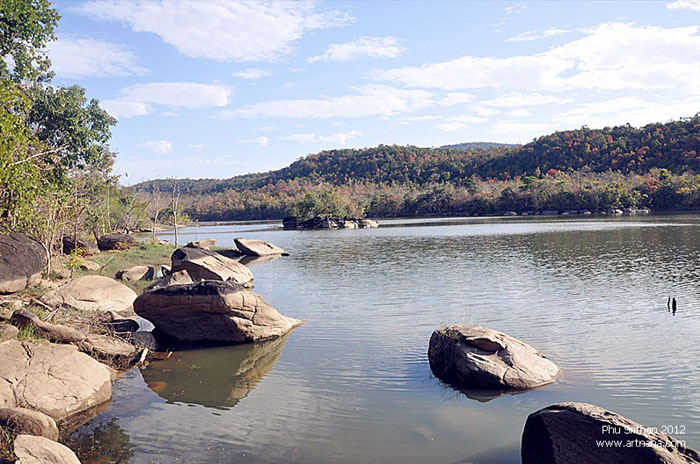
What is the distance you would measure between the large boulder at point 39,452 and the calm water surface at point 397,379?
0.91 m

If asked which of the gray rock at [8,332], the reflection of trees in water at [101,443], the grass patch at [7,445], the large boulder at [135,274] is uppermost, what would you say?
the gray rock at [8,332]

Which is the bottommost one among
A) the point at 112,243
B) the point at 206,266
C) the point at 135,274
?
the point at 135,274

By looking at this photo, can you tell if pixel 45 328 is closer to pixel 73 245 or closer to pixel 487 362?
pixel 487 362

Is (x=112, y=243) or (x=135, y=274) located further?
(x=112, y=243)

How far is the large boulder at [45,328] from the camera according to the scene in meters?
10.7

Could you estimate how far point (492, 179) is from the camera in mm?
119938

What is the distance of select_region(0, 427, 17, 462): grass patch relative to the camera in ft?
20.7

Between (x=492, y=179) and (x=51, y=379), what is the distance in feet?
388

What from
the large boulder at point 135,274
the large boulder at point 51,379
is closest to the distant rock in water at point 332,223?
the large boulder at point 135,274

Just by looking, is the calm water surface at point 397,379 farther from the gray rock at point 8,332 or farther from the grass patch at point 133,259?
the grass patch at point 133,259

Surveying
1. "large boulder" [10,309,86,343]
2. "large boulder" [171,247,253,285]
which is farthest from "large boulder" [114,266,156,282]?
"large boulder" [10,309,86,343]

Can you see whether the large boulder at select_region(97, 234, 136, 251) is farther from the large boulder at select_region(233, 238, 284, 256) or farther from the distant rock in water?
the distant rock in water

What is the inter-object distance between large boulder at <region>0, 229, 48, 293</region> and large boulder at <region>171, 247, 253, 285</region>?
532cm

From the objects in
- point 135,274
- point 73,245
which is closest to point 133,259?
point 73,245
